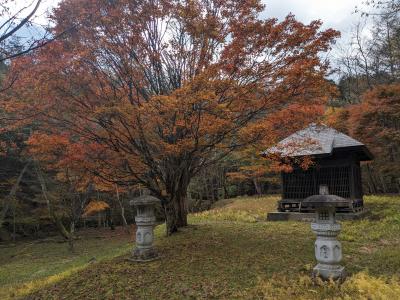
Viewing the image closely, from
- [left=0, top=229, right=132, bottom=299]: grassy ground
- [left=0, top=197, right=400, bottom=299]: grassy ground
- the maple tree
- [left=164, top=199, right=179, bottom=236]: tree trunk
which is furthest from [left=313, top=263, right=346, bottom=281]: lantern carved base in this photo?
[left=0, top=229, right=132, bottom=299]: grassy ground

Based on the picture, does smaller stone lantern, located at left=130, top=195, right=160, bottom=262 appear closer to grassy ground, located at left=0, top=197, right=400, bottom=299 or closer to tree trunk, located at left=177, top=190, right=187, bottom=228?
grassy ground, located at left=0, top=197, right=400, bottom=299

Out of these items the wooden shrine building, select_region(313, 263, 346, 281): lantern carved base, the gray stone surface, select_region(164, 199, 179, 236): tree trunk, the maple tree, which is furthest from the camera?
the wooden shrine building

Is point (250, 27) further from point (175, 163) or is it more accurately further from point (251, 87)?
point (175, 163)

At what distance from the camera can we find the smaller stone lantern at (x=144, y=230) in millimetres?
9195

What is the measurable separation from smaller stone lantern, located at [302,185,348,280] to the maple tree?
9.68 ft

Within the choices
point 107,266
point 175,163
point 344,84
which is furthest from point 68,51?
point 344,84

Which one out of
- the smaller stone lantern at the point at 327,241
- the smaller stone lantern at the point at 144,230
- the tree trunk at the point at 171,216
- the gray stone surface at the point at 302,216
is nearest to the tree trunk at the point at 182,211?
the tree trunk at the point at 171,216

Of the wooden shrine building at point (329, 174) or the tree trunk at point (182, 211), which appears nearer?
the tree trunk at point (182, 211)

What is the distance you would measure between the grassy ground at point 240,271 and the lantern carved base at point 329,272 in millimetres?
226

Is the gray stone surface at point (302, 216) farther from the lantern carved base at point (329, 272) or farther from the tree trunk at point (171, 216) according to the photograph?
the lantern carved base at point (329, 272)

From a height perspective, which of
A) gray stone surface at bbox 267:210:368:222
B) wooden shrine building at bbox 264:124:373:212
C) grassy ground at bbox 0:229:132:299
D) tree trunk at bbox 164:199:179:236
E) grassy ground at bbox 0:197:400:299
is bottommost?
grassy ground at bbox 0:229:132:299

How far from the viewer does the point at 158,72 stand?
35.1ft

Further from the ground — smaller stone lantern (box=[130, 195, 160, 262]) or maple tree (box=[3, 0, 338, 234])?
maple tree (box=[3, 0, 338, 234])

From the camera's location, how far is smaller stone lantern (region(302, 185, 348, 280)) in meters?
6.75
